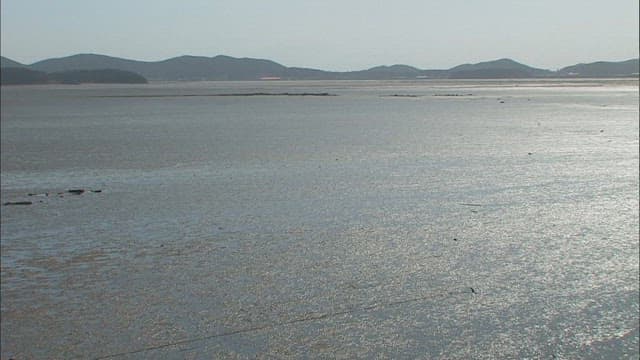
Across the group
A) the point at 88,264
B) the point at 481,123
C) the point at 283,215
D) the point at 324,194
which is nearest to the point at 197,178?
the point at 324,194

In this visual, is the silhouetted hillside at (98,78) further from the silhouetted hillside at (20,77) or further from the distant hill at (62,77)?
the silhouetted hillside at (20,77)

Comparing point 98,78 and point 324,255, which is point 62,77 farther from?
point 324,255

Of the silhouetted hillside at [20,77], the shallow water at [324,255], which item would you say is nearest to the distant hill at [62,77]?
the silhouetted hillside at [20,77]

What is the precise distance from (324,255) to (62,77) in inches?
4539

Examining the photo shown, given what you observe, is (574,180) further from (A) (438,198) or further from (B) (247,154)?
(B) (247,154)

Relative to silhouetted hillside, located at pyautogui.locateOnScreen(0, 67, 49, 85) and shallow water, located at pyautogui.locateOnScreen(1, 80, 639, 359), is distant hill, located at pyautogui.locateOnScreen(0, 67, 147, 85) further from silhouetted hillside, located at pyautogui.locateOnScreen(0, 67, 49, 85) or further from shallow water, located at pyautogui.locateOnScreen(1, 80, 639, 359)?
shallow water, located at pyautogui.locateOnScreen(1, 80, 639, 359)

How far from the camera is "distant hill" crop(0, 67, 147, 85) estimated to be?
334 feet

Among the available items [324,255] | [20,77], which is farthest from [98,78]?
[324,255]

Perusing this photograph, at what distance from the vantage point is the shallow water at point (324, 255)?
217 inches

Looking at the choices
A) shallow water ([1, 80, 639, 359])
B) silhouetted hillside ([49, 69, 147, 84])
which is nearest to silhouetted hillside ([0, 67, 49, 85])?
silhouetted hillside ([49, 69, 147, 84])

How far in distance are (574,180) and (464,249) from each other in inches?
185

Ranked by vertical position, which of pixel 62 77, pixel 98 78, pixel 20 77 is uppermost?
pixel 20 77

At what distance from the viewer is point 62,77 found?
116m

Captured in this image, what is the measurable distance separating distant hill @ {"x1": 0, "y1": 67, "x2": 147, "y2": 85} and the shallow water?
92.3 metres
